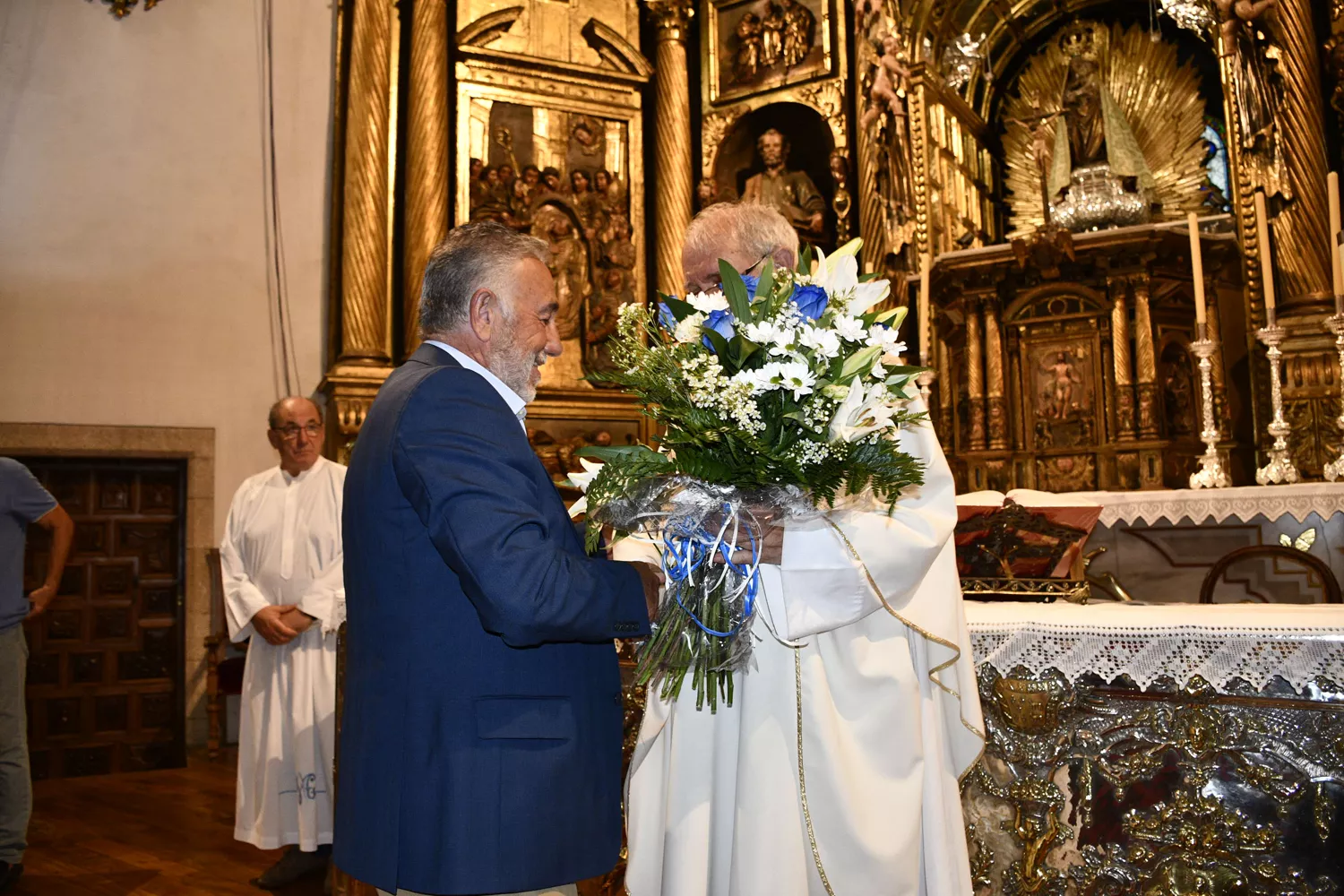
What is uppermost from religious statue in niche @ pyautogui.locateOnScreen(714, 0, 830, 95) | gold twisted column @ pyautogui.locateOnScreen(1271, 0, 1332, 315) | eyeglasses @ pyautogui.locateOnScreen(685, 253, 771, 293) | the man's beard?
religious statue in niche @ pyautogui.locateOnScreen(714, 0, 830, 95)

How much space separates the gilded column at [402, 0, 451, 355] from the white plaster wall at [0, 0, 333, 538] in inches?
26.8

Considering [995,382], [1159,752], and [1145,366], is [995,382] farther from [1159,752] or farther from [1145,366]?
[1159,752]

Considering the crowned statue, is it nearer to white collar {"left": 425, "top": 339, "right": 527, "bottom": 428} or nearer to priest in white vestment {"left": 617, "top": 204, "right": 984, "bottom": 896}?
priest in white vestment {"left": 617, "top": 204, "right": 984, "bottom": 896}

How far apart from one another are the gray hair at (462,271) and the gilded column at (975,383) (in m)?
5.55

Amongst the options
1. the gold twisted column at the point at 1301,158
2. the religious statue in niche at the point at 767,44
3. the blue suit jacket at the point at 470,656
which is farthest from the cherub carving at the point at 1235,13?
the blue suit jacket at the point at 470,656

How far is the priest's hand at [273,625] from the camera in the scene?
435 centimetres

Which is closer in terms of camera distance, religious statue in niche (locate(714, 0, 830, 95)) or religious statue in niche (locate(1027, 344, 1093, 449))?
religious statue in niche (locate(1027, 344, 1093, 449))

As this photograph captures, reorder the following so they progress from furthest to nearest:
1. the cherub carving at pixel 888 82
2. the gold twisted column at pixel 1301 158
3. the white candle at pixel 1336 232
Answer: the cherub carving at pixel 888 82 → the gold twisted column at pixel 1301 158 → the white candle at pixel 1336 232

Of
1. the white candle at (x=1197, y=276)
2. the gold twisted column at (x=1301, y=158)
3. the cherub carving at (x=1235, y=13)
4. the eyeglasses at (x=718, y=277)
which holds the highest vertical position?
the cherub carving at (x=1235, y=13)

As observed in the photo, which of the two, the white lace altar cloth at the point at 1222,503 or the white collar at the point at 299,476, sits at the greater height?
the white collar at the point at 299,476

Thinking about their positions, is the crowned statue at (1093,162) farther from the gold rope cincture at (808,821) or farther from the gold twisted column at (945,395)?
the gold rope cincture at (808,821)

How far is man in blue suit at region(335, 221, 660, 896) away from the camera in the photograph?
5.84 feet

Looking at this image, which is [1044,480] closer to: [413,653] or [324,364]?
[324,364]

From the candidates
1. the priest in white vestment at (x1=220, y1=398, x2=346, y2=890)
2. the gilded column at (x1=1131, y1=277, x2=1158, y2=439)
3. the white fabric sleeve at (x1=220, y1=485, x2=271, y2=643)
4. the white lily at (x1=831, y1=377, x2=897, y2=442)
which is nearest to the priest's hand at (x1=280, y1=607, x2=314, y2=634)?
the priest in white vestment at (x1=220, y1=398, x2=346, y2=890)
